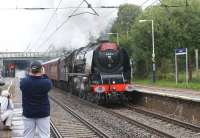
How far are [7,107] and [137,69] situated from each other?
176 ft

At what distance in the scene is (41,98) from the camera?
26.8 feet

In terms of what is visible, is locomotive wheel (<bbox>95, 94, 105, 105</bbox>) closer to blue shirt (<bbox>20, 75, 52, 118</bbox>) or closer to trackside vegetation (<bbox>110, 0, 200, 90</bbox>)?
blue shirt (<bbox>20, 75, 52, 118</bbox>)

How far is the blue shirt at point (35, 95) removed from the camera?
8133 mm

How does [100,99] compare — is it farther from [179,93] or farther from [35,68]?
[35,68]

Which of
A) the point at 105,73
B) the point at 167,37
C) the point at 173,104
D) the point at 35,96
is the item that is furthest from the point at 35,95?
the point at 167,37

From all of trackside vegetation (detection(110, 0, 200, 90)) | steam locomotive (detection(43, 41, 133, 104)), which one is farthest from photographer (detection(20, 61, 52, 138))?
trackside vegetation (detection(110, 0, 200, 90))

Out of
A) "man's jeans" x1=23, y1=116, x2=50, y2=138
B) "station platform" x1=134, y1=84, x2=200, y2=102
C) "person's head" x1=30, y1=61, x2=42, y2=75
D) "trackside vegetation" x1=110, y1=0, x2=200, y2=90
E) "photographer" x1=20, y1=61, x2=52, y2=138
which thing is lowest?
"station platform" x1=134, y1=84, x2=200, y2=102

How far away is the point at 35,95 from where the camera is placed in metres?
8.14

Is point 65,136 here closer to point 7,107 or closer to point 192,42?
point 7,107

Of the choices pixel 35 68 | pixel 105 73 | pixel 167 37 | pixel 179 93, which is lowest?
pixel 179 93

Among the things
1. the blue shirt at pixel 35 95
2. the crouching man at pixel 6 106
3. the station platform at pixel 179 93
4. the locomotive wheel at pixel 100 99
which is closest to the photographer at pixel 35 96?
the blue shirt at pixel 35 95

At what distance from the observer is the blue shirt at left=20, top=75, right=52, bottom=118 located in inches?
320

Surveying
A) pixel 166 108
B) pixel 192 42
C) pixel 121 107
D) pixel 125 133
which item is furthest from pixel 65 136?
pixel 192 42

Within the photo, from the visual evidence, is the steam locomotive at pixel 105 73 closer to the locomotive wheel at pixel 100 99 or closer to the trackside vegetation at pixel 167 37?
the locomotive wheel at pixel 100 99
